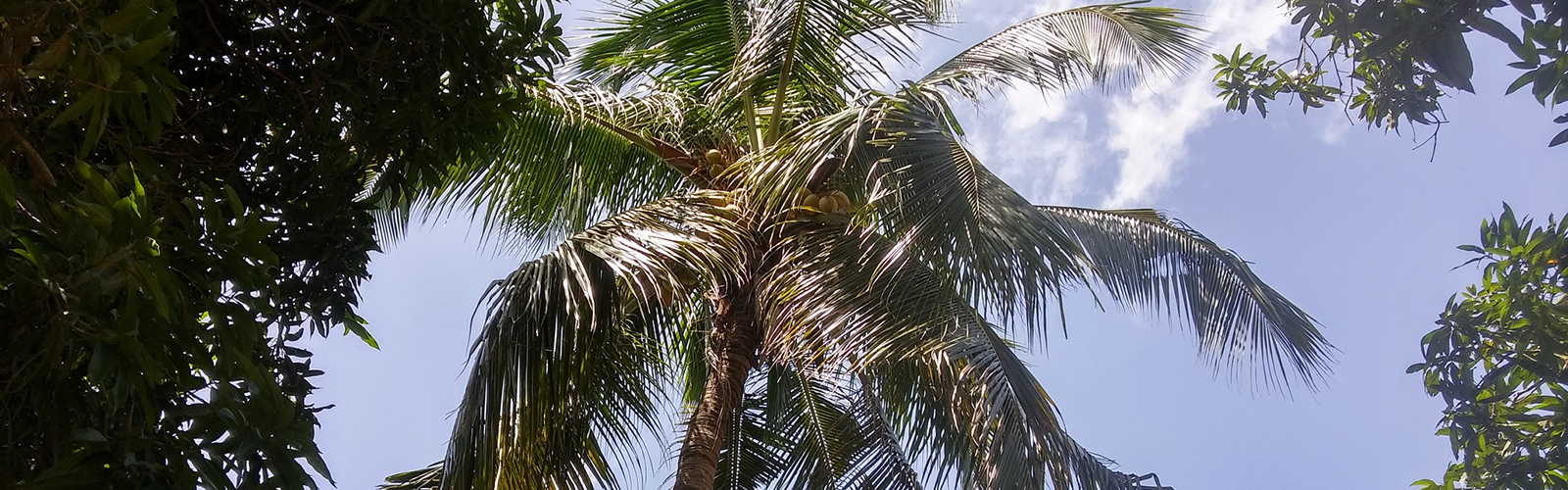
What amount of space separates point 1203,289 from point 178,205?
17.0ft

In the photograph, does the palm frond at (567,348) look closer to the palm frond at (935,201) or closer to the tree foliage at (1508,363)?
the palm frond at (935,201)

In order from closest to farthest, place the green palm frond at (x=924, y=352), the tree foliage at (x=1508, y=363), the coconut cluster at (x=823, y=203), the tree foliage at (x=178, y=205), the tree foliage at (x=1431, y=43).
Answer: the tree foliage at (x=178, y=205)
the tree foliage at (x=1431, y=43)
the tree foliage at (x=1508, y=363)
the green palm frond at (x=924, y=352)
the coconut cluster at (x=823, y=203)

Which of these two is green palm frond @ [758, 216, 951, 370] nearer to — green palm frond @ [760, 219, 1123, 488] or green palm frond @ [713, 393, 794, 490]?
green palm frond @ [760, 219, 1123, 488]

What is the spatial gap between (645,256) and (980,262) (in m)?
1.33

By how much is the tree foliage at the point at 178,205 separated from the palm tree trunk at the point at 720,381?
2449 mm

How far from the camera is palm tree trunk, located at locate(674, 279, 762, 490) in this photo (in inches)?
188

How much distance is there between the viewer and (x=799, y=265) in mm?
4770

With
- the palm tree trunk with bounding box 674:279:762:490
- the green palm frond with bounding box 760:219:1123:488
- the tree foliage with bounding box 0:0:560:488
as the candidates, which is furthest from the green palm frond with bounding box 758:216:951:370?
the tree foliage with bounding box 0:0:560:488

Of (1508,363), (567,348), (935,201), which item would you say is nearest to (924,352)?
(935,201)

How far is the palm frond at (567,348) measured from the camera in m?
4.33

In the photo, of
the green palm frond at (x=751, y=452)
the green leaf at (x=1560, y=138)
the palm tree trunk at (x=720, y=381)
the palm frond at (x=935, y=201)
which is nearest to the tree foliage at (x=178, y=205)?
the palm frond at (x=935, y=201)

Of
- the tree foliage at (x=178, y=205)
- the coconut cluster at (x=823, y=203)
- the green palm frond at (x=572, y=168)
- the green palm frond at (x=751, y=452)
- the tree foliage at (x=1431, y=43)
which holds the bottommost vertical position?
the tree foliage at (x=178, y=205)

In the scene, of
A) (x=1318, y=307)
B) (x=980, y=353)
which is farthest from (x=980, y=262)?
(x=1318, y=307)

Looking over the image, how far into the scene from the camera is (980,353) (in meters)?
4.21
